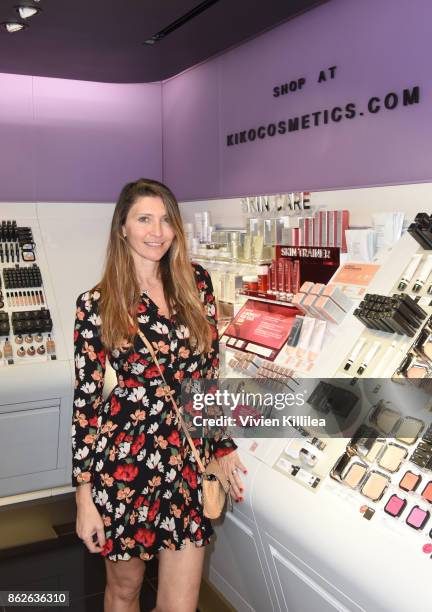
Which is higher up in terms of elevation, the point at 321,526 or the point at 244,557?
the point at 321,526

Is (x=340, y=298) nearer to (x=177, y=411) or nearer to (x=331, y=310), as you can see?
(x=331, y=310)

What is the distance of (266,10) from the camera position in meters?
3.49

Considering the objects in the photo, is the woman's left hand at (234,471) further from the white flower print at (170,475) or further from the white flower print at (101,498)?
the white flower print at (101,498)

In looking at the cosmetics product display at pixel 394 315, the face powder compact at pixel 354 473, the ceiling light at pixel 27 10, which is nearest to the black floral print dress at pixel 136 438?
the face powder compact at pixel 354 473

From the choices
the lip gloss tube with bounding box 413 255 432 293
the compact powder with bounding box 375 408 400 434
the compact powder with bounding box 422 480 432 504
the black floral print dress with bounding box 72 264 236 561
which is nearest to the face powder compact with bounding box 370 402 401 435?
the compact powder with bounding box 375 408 400 434

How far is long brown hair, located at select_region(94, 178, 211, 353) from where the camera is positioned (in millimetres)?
2127

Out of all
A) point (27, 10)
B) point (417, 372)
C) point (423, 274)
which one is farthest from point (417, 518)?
point (27, 10)

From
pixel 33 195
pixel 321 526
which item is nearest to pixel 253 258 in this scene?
pixel 321 526

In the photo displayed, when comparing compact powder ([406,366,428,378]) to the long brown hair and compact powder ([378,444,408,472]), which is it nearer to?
compact powder ([378,444,408,472])

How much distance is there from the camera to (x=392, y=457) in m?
1.94

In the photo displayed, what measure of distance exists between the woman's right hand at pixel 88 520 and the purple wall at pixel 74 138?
3329mm

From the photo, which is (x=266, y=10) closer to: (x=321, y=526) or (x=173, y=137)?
(x=173, y=137)

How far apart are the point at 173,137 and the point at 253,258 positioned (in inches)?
90.6

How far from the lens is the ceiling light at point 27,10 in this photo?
3.13 meters
